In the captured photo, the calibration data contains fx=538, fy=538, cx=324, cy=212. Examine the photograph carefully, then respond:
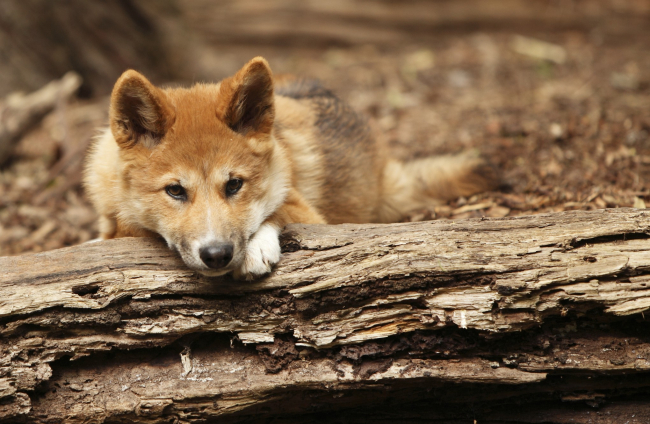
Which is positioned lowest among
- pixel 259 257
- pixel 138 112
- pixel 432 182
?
pixel 259 257

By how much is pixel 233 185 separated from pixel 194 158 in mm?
324

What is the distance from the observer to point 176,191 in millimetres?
3623

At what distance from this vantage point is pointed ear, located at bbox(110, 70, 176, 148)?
11.3ft

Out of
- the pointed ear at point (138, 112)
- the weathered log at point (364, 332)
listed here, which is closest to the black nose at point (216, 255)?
the weathered log at point (364, 332)

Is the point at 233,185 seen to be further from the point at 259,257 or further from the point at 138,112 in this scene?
the point at 138,112

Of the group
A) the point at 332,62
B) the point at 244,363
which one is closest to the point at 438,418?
the point at 244,363

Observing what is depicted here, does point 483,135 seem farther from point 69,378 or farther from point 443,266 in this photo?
point 69,378

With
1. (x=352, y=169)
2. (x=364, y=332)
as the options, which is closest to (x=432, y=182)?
(x=352, y=169)

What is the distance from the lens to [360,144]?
5.42 meters

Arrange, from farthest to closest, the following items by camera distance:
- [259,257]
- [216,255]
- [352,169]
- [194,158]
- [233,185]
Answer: [352,169]
[233,185]
[194,158]
[259,257]
[216,255]

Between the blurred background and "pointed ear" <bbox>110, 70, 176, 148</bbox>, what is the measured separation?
5.56 feet

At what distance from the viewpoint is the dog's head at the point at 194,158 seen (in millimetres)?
3479

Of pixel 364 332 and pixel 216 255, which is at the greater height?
pixel 216 255

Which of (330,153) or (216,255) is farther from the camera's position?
(330,153)
